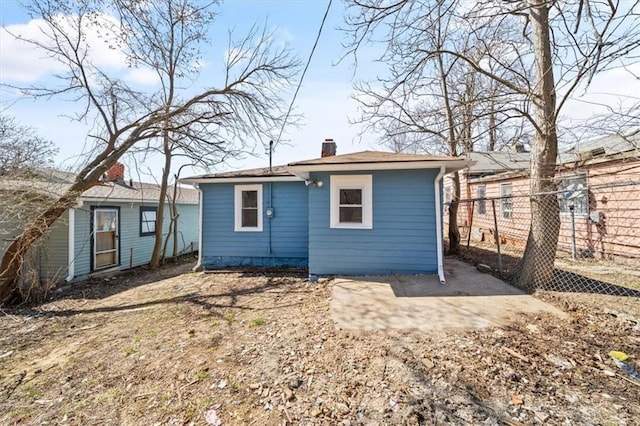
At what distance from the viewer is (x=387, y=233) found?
6008 mm

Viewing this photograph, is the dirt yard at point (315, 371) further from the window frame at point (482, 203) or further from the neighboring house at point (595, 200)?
the window frame at point (482, 203)

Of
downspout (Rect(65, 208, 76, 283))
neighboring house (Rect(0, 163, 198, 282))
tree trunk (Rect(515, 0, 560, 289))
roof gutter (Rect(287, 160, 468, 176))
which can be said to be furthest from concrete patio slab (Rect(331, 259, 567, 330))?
downspout (Rect(65, 208, 76, 283))

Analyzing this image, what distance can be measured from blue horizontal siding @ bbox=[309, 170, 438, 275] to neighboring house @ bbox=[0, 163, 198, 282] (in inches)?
232

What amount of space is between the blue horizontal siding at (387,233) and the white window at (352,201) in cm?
10

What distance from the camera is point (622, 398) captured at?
2424mm

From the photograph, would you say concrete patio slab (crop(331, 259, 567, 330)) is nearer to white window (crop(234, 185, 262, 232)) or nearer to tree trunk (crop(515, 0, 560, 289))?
tree trunk (crop(515, 0, 560, 289))

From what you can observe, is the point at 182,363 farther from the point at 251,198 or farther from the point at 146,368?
the point at 251,198

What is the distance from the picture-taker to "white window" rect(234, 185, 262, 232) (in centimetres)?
802

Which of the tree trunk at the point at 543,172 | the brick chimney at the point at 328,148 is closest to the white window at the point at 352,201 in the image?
the brick chimney at the point at 328,148

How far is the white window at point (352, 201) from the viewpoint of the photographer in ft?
19.9

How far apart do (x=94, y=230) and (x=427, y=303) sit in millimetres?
9940

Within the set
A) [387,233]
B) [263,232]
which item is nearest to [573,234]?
[387,233]

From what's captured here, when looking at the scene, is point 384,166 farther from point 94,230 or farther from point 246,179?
point 94,230

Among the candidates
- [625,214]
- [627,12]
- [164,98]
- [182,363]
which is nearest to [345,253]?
[182,363]
